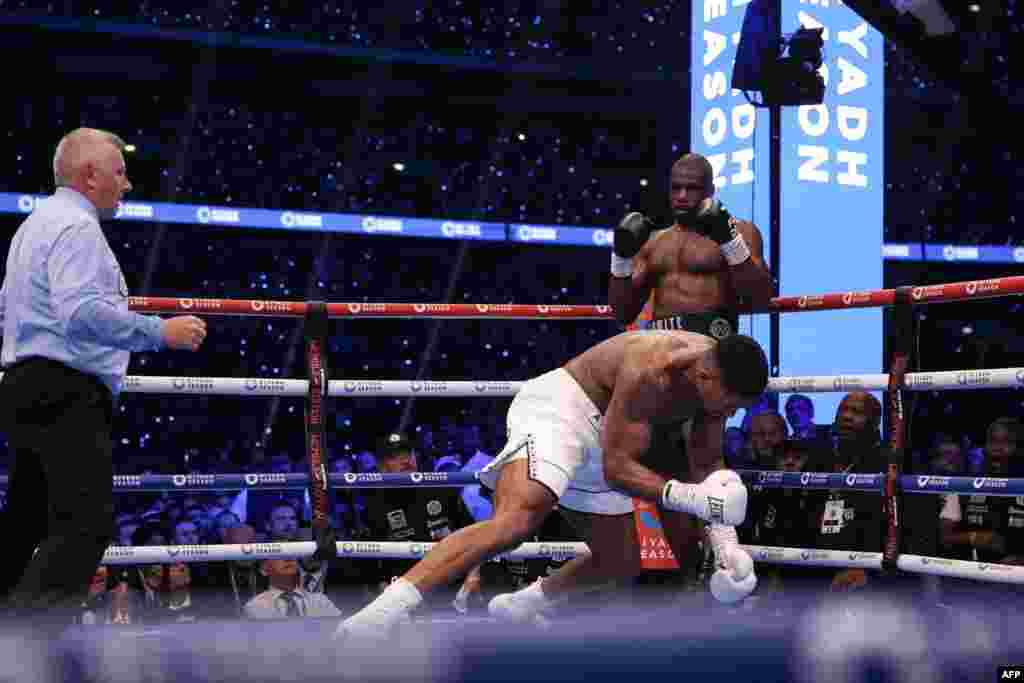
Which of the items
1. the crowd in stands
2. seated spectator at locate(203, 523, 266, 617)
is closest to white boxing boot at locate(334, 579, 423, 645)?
seated spectator at locate(203, 523, 266, 617)

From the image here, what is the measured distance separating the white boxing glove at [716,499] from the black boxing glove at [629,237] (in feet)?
3.50

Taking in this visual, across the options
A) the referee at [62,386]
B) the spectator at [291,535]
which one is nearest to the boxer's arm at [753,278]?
the referee at [62,386]

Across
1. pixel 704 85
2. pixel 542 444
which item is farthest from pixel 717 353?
pixel 704 85

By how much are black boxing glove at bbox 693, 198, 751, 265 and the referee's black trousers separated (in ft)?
5.58

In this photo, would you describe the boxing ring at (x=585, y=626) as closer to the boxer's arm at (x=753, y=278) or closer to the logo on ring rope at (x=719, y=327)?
the boxer's arm at (x=753, y=278)

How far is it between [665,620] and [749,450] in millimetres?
1651

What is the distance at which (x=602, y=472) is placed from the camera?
10.6ft

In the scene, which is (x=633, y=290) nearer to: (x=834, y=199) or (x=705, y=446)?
(x=705, y=446)

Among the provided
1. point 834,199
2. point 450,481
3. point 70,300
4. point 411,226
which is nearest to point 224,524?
point 450,481

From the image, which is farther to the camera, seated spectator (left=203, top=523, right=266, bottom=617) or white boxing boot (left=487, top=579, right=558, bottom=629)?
seated spectator (left=203, top=523, right=266, bottom=617)

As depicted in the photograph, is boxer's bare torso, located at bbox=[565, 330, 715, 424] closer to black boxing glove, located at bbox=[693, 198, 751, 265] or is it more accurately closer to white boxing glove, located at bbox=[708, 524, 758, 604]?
white boxing glove, located at bbox=[708, 524, 758, 604]

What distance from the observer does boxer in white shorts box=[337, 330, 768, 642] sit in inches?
113

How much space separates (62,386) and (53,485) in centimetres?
21

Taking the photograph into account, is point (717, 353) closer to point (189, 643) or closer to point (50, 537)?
point (189, 643)
